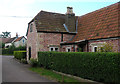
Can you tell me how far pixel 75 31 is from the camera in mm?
20203

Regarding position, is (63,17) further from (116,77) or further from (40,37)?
(116,77)

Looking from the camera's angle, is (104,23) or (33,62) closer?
(104,23)

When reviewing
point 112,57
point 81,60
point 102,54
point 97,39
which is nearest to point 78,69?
point 81,60

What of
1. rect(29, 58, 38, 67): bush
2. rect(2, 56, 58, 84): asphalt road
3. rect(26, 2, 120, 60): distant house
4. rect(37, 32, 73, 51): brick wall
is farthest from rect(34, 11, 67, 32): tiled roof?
rect(2, 56, 58, 84): asphalt road

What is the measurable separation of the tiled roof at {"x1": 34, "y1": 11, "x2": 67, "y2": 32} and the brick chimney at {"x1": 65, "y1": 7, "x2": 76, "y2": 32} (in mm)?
853

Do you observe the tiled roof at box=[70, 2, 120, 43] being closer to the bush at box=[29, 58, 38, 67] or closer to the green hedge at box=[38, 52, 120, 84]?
the green hedge at box=[38, 52, 120, 84]

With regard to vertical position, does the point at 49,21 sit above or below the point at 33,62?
above

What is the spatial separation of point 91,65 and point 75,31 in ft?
37.5

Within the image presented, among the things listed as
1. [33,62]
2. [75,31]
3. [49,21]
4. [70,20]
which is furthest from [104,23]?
[33,62]

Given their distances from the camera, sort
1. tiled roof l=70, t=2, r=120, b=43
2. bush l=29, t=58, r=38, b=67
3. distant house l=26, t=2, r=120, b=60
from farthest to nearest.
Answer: bush l=29, t=58, r=38, b=67 → distant house l=26, t=2, r=120, b=60 → tiled roof l=70, t=2, r=120, b=43

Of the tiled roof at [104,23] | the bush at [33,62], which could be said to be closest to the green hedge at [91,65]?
the bush at [33,62]

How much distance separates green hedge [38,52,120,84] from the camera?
25.4 feet

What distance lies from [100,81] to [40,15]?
1433 cm

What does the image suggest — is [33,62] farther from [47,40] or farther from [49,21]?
[49,21]
